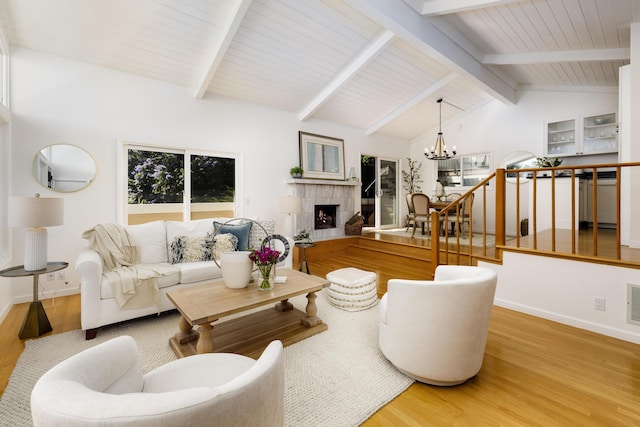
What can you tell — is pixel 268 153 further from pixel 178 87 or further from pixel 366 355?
pixel 366 355

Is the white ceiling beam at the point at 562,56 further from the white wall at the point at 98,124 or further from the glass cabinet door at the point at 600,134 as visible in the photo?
the white wall at the point at 98,124

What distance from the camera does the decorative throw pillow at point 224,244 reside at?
3.39 meters

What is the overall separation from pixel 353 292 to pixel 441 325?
1.38 meters

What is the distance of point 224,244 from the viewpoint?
3420 mm

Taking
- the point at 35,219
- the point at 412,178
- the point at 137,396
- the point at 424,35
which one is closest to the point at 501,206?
the point at 424,35

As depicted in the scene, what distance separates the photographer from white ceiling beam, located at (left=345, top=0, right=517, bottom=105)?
10.8 ft

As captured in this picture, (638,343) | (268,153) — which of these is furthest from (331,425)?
(268,153)

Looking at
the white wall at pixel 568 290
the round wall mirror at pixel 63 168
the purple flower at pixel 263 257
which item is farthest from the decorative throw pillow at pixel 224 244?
the white wall at pixel 568 290


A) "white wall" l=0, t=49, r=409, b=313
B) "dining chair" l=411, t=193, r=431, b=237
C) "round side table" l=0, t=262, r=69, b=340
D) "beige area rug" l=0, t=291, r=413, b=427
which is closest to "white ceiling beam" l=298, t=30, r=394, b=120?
"white wall" l=0, t=49, r=409, b=313

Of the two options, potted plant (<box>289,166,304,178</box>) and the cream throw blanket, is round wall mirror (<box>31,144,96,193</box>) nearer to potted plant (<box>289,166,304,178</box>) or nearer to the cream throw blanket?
the cream throw blanket

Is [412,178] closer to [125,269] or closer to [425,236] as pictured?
[425,236]

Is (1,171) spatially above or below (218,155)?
below

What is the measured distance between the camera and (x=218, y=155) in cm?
477

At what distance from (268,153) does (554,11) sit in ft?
14.4
